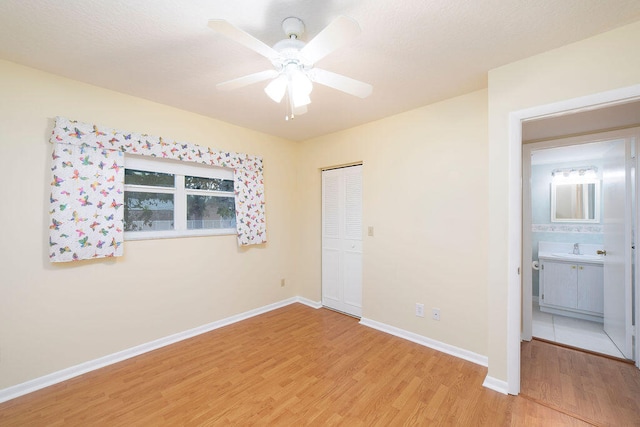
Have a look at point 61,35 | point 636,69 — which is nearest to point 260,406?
point 61,35

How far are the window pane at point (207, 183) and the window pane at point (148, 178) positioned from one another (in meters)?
0.18

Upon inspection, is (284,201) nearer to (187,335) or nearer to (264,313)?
(264,313)

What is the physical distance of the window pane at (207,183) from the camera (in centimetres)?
294

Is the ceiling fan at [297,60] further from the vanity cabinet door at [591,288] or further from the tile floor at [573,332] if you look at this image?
the vanity cabinet door at [591,288]

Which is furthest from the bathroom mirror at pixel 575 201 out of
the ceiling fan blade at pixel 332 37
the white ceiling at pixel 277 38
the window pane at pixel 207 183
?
the window pane at pixel 207 183

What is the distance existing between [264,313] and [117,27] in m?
3.25

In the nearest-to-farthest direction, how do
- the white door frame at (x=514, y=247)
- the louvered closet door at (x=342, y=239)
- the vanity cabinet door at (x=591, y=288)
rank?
the white door frame at (x=514, y=247)
the vanity cabinet door at (x=591, y=288)
the louvered closet door at (x=342, y=239)

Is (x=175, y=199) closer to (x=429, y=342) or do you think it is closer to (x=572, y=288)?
(x=429, y=342)

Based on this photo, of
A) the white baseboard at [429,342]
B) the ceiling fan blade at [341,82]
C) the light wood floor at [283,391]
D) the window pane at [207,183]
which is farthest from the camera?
the window pane at [207,183]

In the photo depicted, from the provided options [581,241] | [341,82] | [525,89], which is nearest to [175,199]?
[341,82]

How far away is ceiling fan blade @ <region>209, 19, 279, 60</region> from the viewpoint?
1.10 meters

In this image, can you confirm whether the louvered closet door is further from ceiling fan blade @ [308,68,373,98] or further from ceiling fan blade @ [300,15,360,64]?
ceiling fan blade @ [300,15,360,64]

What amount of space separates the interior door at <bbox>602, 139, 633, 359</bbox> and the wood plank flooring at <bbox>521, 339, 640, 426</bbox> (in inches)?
16.1

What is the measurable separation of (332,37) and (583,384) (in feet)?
10.2
